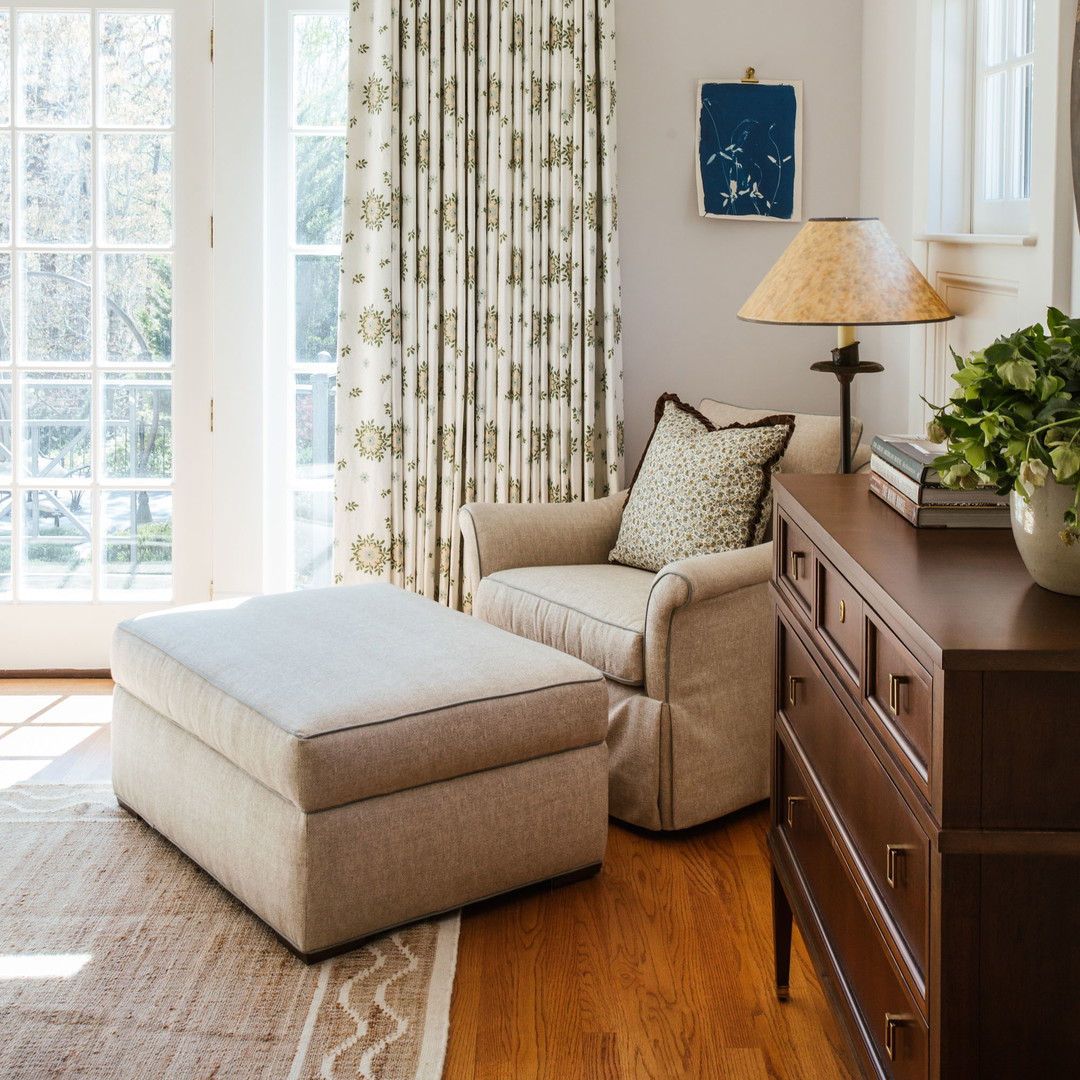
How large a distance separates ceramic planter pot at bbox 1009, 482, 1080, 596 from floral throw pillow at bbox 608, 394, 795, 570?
5.36 feet

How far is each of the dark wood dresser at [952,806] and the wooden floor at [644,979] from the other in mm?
407

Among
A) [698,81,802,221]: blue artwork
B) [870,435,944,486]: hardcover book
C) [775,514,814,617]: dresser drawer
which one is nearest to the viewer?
[870,435,944,486]: hardcover book

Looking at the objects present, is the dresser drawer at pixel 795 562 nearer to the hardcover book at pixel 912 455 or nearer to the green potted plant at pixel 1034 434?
the hardcover book at pixel 912 455

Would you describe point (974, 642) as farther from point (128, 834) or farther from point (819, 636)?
point (128, 834)

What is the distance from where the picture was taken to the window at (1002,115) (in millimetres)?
2379

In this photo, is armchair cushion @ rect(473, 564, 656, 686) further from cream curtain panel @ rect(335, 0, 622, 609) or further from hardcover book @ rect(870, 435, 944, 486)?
hardcover book @ rect(870, 435, 944, 486)

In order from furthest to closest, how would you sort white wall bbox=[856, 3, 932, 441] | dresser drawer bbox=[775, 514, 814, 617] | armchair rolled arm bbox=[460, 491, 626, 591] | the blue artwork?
the blue artwork → armchair rolled arm bbox=[460, 491, 626, 591] → white wall bbox=[856, 3, 932, 441] → dresser drawer bbox=[775, 514, 814, 617]

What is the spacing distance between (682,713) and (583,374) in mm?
1364

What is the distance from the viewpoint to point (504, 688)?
222 centimetres

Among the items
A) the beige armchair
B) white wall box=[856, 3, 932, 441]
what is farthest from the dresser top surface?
white wall box=[856, 3, 932, 441]

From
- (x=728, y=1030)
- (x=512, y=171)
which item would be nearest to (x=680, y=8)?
(x=512, y=171)

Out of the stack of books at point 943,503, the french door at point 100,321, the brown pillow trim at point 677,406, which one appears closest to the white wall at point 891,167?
the brown pillow trim at point 677,406

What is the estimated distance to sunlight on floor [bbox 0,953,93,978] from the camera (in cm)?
206

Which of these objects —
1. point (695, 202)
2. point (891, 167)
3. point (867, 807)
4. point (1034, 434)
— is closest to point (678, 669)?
point (867, 807)
